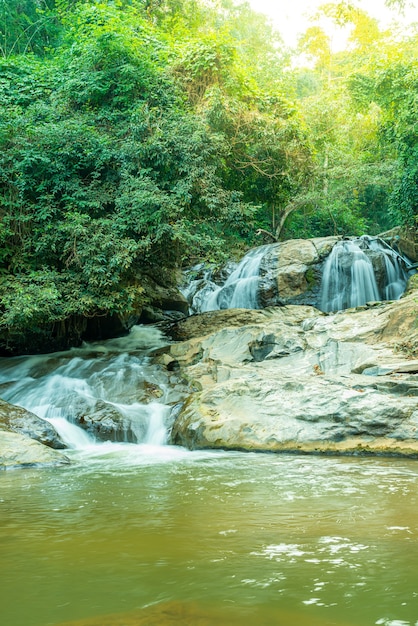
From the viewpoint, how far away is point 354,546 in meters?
3.07

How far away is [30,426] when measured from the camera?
25.1 ft

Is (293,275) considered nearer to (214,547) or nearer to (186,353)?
(186,353)

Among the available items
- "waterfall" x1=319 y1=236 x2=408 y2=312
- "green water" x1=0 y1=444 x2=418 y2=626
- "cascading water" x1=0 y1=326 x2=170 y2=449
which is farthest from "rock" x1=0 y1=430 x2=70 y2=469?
"waterfall" x1=319 y1=236 x2=408 y2=312

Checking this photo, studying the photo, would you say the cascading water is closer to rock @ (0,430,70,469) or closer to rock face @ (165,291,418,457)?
rock face @ (165,291,418,457)

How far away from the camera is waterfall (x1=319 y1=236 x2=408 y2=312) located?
14516mm


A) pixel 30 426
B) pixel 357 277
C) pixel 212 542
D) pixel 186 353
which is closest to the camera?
pixel 212 542

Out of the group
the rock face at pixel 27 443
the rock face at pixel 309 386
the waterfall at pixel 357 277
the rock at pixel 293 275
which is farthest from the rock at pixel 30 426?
the waterfall at pixel 357 277

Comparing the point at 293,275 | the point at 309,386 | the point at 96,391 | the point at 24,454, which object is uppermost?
the point at 293,275

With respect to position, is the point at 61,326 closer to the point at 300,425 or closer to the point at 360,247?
the point at 300,425

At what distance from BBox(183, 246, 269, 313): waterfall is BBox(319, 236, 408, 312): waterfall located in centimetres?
185

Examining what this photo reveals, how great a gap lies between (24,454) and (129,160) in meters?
7.37

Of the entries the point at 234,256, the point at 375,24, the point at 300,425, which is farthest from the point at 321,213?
the point at 300,425

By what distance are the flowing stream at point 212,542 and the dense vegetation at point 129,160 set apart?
5101 millimetres

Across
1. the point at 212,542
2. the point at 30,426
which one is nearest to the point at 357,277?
the point at 30,426
